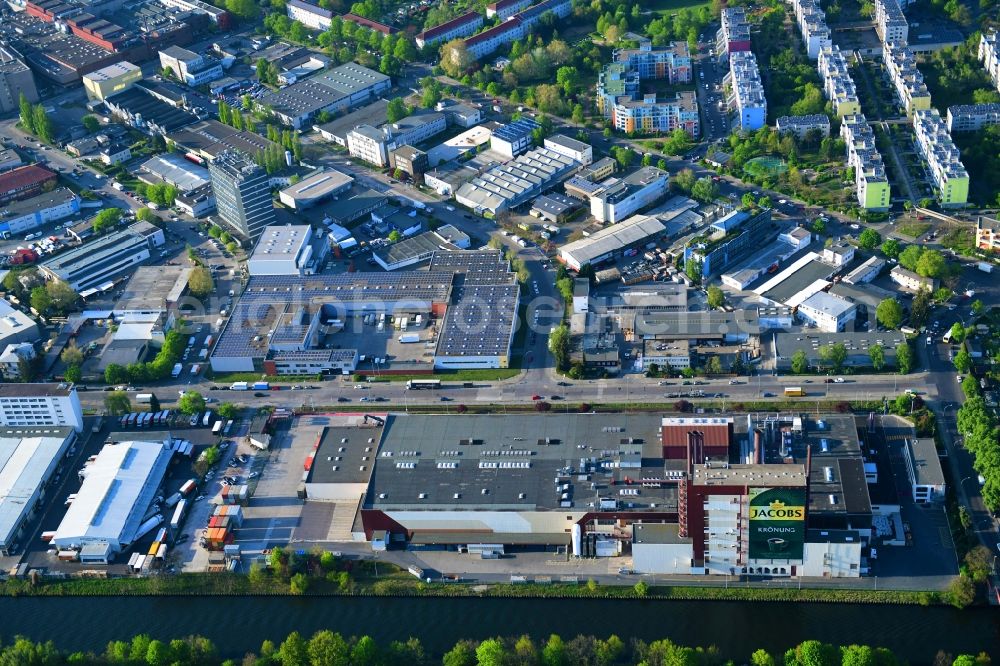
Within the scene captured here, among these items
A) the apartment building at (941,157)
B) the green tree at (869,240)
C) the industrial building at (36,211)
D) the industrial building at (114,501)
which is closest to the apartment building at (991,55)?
the apartment building at (941,157)

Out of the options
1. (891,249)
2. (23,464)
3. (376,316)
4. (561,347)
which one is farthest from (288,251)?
(891,249)

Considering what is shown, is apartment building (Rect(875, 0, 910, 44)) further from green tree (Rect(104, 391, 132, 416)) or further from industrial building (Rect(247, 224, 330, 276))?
green tree (Rect(104, 391, 132, 416))

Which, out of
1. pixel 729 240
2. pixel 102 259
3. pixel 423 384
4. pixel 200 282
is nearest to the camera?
pixel 423 384

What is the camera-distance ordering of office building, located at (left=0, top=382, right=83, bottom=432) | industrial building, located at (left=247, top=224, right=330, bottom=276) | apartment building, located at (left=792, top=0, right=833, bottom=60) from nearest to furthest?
office building, located at (left=0, top=382, right=83, bottom=432)
industrial building, located at (left=247, top=224, right=330, bottom=276)
apartment building, located at (left=792, top=0, right=833, bottom=60)

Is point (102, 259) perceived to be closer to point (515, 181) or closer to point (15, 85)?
point (515, 181)

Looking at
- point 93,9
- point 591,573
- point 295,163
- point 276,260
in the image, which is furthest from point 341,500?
point 93,9

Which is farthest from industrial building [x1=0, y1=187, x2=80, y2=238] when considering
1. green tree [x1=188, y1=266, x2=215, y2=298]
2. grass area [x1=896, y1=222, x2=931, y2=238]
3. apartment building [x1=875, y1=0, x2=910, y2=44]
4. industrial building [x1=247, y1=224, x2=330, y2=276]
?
apartment building [x1=875, y1=0, x2=910, y2=44]

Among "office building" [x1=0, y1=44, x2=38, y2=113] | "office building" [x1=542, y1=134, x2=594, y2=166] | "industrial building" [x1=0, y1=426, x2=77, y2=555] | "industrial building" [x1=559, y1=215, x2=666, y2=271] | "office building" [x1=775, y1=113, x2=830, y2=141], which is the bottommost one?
"office building" [x1=0, y1=44, x2=38, y2=113]
